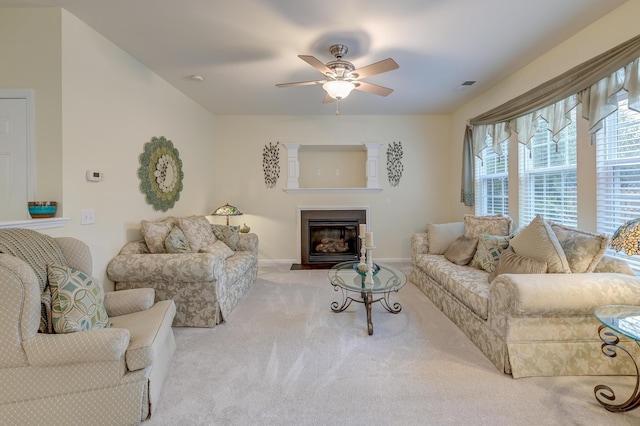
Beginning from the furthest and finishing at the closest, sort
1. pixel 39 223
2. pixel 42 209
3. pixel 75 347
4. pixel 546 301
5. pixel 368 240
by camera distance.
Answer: pixel 368 240 < pixel 42 209 < pixel 39 223 < pixel 546 301 < pixel 75 347

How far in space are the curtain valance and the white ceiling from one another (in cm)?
38

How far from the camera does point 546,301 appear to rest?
1816 millimetres

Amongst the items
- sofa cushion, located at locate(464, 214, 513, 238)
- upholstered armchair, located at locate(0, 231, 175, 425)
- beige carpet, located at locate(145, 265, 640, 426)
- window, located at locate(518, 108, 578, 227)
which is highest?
window, located at locate(518, 108, 578, 227)

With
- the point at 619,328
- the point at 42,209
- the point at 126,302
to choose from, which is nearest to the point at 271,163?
the point at 42,209

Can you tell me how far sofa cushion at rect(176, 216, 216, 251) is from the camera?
129 inches

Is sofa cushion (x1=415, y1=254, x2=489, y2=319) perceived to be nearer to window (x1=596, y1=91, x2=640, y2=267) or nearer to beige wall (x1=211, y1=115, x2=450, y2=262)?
window (x1=596, y1=91, x2=640, y2=267)

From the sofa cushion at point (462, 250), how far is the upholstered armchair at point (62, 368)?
10.1 feet

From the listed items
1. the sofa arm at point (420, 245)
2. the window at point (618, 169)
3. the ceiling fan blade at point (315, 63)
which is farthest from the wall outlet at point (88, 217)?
the window at point (618, 169)

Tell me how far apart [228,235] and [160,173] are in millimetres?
1154

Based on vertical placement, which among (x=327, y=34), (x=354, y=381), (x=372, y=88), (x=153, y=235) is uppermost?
(x=327, y=34)

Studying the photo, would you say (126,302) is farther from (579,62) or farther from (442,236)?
(579,62)

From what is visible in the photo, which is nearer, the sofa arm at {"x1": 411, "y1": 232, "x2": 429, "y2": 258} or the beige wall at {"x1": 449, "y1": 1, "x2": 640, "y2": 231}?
the beige wall at {"x1": 449, "y1": 1, "x2": 640, "y2": 231}

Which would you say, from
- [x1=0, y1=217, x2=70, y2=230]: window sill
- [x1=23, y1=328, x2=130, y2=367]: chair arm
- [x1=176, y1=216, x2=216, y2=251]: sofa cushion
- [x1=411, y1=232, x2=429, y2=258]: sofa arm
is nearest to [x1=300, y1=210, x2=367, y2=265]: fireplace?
[x1=411, y1=232, x2=429, y2=258]: sofa arm

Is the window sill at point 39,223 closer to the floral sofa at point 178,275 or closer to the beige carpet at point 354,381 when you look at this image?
the floral sofa at point 178,275
